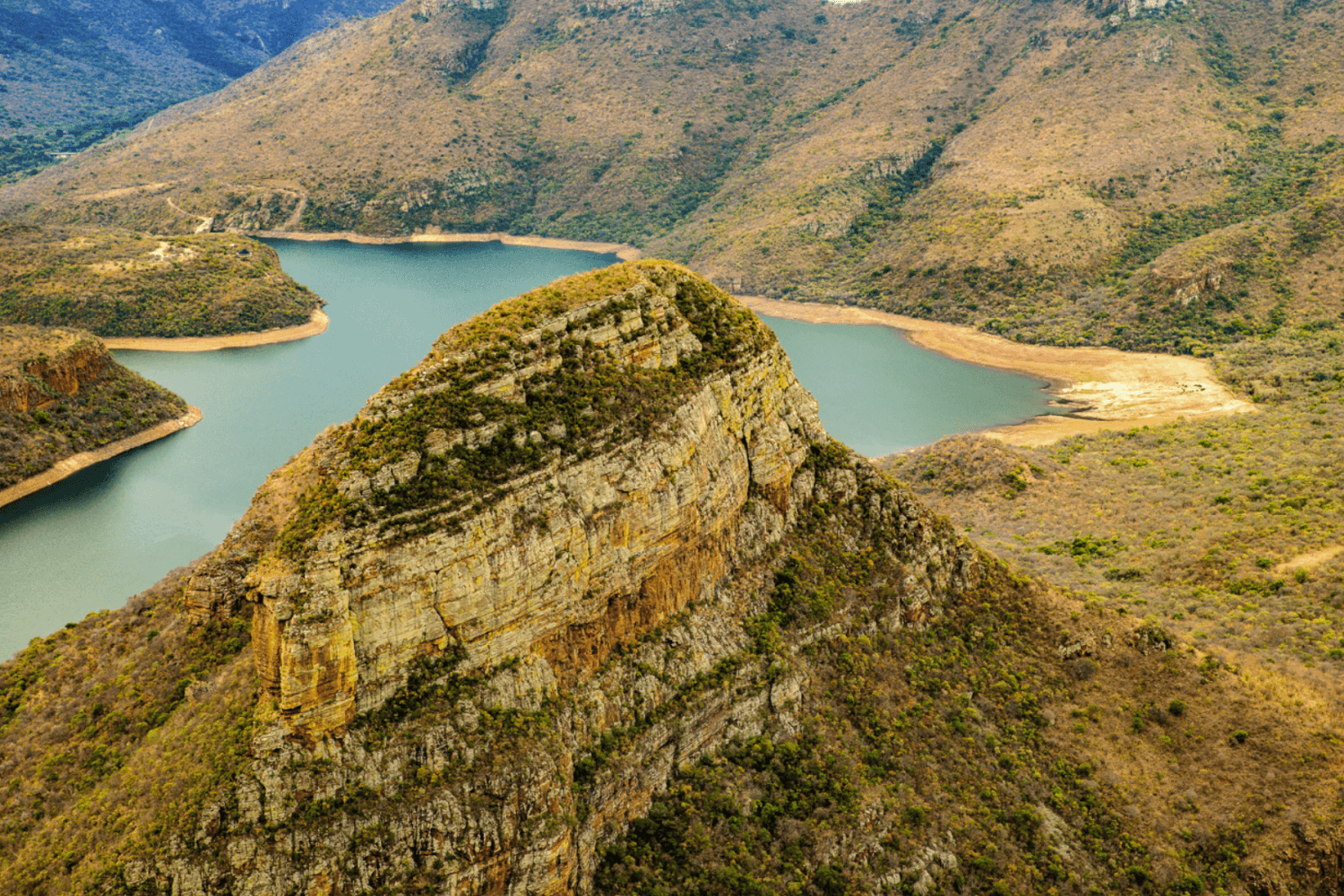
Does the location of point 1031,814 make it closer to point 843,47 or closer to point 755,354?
point 755,354

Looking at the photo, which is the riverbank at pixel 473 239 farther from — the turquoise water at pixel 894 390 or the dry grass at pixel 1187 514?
the dry grass at pixel 1187 514

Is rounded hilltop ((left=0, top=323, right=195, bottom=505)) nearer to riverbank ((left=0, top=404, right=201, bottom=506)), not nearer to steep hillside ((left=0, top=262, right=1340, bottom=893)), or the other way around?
riverbank ((left=0, top=404, right=201, bottom=506))

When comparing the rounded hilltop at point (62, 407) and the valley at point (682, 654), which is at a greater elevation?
the valley at point (682, 654)

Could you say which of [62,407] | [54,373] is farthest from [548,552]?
[54,373]

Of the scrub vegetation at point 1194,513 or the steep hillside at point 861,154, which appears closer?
the scrub vegetation at point 1194,513

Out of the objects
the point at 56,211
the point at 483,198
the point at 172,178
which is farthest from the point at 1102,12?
the point at 56,211

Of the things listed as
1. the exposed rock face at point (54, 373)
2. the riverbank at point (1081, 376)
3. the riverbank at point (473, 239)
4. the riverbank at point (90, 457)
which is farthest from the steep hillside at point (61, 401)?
the riverbank at point (473, 239)

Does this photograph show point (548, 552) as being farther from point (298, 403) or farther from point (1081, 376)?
point (1081, 376)

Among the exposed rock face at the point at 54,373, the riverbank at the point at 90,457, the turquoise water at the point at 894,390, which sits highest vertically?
the exposed rock face at the point at 54,373
